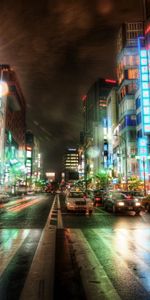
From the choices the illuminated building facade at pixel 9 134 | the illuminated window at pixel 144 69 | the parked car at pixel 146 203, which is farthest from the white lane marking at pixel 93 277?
the illuminated building facade at pixel 9 134

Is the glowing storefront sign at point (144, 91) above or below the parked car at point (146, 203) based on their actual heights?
above

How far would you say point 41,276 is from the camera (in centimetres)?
602

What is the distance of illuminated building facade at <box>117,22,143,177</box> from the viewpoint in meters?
80.0

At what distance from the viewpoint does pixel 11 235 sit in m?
11.8

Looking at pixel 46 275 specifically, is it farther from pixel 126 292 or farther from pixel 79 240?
pixel 79 240

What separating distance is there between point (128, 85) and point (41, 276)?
280ft

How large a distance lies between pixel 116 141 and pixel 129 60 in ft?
88.6

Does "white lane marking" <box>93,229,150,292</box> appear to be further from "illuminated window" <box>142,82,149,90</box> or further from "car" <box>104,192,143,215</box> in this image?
"illuminated window" <box>142,82,149,90</box>

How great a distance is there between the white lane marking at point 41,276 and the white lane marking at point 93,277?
0.69 metres

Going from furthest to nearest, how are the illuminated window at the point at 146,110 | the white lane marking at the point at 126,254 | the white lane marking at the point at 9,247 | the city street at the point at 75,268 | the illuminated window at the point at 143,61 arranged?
the illuminated window at the point at 143,61, the illuminated window at the point at 146,110, the white lane marking at the point at 9,247, the white lane marking at the point at 126,254, the city street at the point at 75,268

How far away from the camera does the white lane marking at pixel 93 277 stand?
4953 millimetres

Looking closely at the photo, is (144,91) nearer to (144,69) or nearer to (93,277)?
(144,69)

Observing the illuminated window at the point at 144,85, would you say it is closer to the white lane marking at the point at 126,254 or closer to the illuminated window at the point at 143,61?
the illuminated window at the point at 143,61

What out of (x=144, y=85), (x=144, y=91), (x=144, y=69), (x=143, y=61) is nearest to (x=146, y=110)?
(x=144, y=91)
